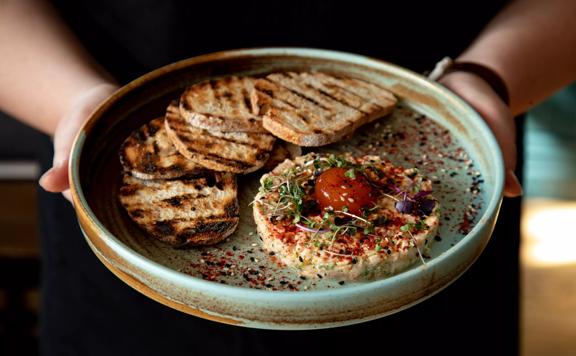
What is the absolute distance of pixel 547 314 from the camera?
4023 millimetres

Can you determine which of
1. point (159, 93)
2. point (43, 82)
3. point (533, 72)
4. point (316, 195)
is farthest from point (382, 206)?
point (43, 82)

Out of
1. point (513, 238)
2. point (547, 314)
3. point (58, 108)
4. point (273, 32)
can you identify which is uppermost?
point (273, 32)

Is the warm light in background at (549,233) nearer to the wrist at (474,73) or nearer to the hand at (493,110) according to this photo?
the wrist at (474,73)

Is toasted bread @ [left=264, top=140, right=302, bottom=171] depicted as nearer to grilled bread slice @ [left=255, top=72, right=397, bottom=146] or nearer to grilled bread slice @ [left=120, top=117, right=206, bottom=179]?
grilled bread slice @ [left=255, top=72, right=397, bottom=146]

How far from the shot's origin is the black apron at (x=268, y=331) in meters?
2.23

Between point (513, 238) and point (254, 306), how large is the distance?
137cm

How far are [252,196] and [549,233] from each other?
3.34 meters

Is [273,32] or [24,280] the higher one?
Answer: [273,32]

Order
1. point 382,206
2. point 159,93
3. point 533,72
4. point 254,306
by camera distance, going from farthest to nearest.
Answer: point 533,72, point 159,93, point 382,206, point 254,306

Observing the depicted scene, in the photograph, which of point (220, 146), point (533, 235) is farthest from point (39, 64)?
point (533, 235)

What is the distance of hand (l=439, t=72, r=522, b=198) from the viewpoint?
186 cm

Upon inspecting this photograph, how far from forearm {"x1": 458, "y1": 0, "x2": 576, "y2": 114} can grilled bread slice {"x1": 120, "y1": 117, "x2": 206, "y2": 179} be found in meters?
1.02

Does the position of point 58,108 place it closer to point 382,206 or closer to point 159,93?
point 159,93

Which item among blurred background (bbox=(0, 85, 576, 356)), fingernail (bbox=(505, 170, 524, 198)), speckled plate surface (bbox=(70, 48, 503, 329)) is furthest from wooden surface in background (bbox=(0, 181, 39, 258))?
fingernail (bbox=(505, 170, 524, 198))
